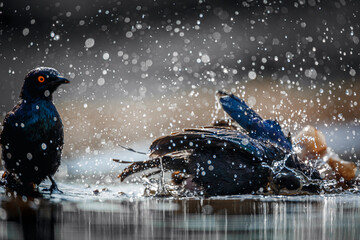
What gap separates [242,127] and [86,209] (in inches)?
99.9

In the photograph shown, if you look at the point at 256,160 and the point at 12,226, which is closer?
the point at 12,226

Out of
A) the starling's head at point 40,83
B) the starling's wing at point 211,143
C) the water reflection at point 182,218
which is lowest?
the water reflection at point 182,218

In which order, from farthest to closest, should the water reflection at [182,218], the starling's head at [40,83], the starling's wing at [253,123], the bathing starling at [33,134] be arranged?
the starling's wing at [253,123], the starling's head at [40,83], the bathing starling at [33,134], the water reflection at [182,218]

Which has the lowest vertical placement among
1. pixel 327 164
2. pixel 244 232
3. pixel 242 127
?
pixel 244 232

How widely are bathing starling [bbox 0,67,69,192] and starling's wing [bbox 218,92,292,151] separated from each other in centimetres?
188

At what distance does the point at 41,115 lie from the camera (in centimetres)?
483

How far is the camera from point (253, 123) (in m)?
5.73

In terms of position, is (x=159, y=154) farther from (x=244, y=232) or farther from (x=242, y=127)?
(x=244, y=232)

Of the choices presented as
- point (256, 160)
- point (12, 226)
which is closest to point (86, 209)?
point (12, 226)

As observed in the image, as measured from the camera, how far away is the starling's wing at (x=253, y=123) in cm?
568

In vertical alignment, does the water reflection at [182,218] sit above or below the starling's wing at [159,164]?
below

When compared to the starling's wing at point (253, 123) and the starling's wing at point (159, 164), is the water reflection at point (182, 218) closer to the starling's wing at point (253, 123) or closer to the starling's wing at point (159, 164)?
the starling's wing at point (159, 164)

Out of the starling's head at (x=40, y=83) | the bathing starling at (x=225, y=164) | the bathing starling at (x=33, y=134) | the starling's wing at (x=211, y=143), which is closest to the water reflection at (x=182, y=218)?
→ the bathing starling at (x=225, y=164)

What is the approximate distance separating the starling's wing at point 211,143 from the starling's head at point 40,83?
3.79 feet
